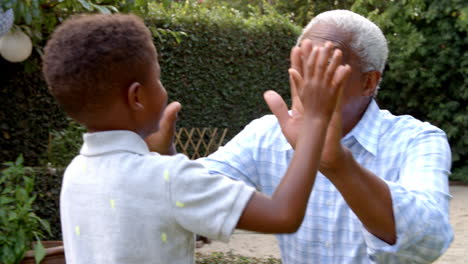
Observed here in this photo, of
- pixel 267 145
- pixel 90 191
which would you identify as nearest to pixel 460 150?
pixel 267 145

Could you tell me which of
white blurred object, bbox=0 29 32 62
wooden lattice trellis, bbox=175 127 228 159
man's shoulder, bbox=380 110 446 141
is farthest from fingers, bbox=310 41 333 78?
wooden lattice trellis, bbox=175 127 228 159

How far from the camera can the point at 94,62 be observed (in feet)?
5.07

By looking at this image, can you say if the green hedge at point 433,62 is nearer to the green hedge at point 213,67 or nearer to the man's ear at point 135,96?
the green hedge at point 213,67

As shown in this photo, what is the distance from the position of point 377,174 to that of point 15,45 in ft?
13.1

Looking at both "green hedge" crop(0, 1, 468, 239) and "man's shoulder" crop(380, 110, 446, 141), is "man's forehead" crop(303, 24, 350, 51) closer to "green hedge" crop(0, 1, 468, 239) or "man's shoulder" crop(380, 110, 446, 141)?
"man's shoulder" crop(380, 110, 446, 141)

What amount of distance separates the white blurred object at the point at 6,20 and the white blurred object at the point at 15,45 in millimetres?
419

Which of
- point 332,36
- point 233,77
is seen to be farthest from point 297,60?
point 233,77

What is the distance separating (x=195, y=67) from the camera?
954 centimetres

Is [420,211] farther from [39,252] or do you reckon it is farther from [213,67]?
[213,67]

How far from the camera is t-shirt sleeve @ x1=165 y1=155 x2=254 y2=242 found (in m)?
1.51

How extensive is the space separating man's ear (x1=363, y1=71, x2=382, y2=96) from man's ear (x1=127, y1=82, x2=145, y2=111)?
0.98 m

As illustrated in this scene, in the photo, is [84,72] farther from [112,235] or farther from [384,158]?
[384,158]

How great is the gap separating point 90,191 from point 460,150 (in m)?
12.8

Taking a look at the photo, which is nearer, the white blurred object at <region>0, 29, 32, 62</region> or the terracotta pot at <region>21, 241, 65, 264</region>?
the terracotta pot at <region>21, 241, 65, 264</region>
